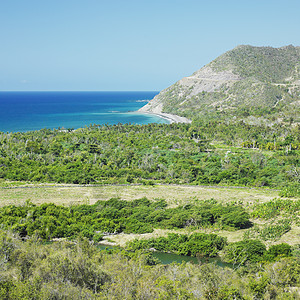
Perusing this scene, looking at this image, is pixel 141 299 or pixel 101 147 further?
pixel 101 147

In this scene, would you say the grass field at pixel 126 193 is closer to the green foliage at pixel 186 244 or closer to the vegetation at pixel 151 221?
the vegetation at pixel 151 221

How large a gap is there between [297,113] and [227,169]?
76170 millimetres

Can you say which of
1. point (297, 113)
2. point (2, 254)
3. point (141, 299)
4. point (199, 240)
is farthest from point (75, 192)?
point (297, 113)

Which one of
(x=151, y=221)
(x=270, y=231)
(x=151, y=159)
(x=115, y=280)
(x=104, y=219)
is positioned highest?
(x=115, y=280)

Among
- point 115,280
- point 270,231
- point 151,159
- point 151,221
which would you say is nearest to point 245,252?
point 270,231

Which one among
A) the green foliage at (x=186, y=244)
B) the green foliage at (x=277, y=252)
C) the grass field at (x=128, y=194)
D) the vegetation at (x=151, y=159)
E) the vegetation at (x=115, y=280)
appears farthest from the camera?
the vegetation at (x=151, y=159)

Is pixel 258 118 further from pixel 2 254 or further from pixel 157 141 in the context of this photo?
pixel 2 254

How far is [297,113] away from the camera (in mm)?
133125

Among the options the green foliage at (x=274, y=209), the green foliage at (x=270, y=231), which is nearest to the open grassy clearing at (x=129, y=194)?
the green foliage at (x=274, y=209)

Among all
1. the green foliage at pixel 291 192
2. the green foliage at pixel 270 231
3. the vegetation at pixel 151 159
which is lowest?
the green foliage at pixel 270 231

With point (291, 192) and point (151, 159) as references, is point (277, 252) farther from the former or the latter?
point (151, 159)

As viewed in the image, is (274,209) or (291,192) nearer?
(274,209)

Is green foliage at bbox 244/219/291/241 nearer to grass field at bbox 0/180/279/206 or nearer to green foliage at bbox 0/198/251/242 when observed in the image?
green foliage at bbox 0/198/251/242

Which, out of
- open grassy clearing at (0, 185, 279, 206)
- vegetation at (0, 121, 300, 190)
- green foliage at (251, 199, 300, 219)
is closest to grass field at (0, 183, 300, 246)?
open grassy clearing at (0, 185, 279, 206)
